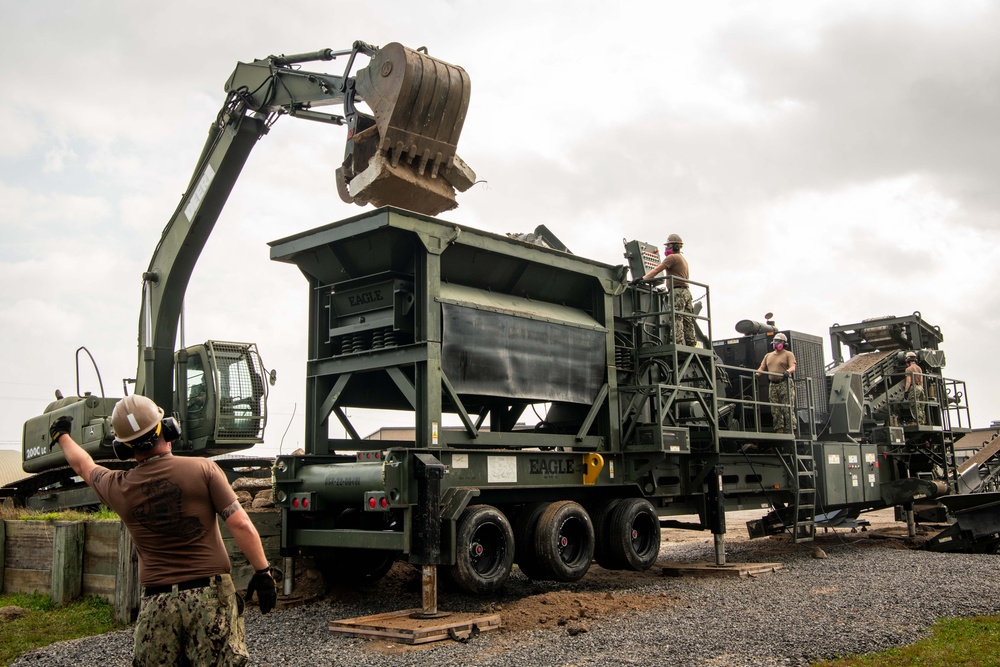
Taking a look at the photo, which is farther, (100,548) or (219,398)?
(219,398)

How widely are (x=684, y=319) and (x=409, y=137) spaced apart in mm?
4835

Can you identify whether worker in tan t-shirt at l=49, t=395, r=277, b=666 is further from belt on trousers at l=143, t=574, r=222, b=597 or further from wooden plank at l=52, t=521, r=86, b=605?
wooden plank at l=52, t=521, r=86, b=605

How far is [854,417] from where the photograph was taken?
54.0 feet

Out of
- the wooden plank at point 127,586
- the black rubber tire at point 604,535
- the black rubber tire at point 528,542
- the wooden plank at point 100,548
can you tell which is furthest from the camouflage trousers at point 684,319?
the wooden plank at point 100,548

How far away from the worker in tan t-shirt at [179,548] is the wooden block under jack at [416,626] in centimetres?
347

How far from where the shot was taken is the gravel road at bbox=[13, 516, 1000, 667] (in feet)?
23.0

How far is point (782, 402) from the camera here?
47.1 ft

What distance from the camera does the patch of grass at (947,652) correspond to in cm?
654

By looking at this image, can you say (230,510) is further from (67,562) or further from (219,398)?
(219,398)

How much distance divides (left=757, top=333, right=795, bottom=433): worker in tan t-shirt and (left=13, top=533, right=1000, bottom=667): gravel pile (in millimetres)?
2761

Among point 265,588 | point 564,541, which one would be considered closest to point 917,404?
point 564,541

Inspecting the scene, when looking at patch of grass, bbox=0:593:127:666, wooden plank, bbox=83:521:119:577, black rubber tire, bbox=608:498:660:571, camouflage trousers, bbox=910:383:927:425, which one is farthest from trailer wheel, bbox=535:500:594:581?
camouflage trousers, bbox=910:383:927:425

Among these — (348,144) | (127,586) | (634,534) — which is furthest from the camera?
(634,534)

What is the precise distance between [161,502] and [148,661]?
0.72 metres
